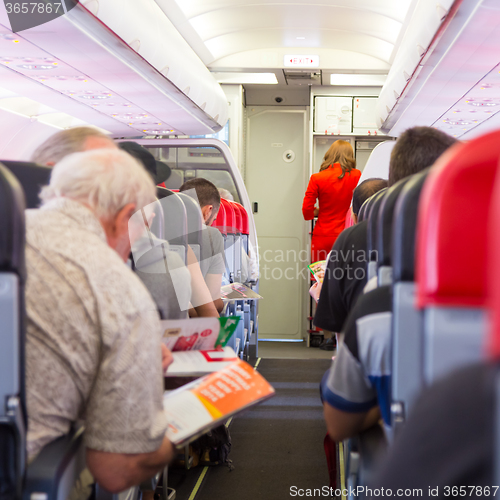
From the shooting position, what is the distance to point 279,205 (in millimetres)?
8469

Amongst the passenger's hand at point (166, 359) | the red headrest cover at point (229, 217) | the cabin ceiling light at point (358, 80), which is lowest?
the passenger's hand at point (166, 359)

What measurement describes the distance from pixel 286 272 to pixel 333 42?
3.41 meters

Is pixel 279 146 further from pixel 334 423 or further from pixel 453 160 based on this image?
pixel 453 160

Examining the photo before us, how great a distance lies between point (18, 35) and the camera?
121 inches

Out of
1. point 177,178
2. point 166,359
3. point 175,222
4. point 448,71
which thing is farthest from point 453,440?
point 177,178

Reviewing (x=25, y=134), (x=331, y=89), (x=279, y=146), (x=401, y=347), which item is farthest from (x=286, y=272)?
(x=401, y=347)

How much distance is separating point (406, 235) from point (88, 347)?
2.39ft

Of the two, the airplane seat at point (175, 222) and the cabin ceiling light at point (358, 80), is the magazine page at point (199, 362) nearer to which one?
the airplane seat at point (175, 222)

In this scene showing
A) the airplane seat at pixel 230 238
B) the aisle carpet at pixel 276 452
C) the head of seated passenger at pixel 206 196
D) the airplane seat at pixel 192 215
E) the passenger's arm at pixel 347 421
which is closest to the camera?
the passenger's arm at pixel 347 421

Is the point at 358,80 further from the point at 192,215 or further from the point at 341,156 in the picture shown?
the point at 192,215

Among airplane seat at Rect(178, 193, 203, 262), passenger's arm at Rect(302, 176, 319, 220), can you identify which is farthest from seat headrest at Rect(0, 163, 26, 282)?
passenger's arm at Rect(302, 176, 319, 220)

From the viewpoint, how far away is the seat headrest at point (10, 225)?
1.05m

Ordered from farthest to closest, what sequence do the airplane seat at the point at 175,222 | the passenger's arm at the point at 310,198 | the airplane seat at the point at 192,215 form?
the passenger's arm at the point at 310,198 < the airplane seat at the point at 192,215 < the airplane seat at the point at 175,222

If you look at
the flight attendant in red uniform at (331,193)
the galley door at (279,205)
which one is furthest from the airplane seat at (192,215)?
the galley door at (279,205)
